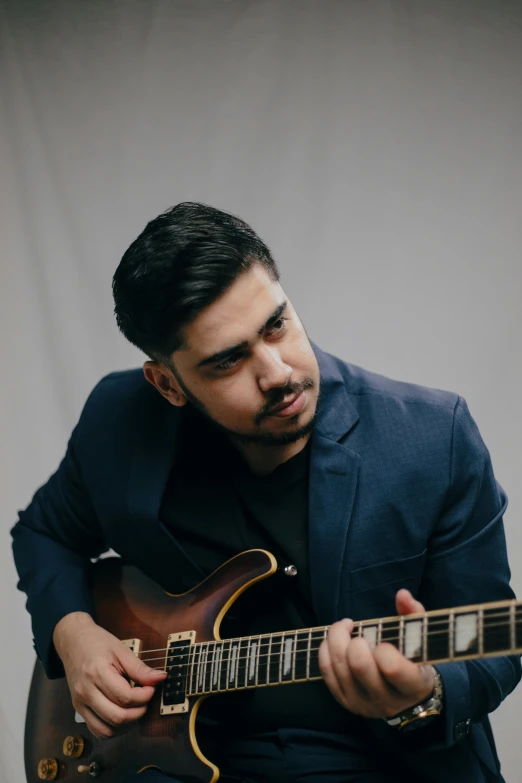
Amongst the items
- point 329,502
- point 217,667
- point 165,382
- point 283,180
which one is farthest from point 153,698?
point 283,180

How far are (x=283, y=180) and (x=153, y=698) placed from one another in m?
1.65

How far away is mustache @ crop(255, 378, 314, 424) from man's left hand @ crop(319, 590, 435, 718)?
43 centimetres

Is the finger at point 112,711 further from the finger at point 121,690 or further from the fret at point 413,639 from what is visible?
the fret at point 413,639

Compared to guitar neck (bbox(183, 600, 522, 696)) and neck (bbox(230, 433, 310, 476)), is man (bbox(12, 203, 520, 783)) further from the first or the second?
guitar neck (bbox(183, 600, 522, 696))

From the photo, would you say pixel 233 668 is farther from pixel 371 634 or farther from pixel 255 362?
pixel 255 362

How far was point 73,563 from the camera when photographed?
6.53 feet

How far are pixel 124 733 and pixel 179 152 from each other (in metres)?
1.79

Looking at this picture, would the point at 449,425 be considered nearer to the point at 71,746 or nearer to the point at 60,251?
the point at 71,746

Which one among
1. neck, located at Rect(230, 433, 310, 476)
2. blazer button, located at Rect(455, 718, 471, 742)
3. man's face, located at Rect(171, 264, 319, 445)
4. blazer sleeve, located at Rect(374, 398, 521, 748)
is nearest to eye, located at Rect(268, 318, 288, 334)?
man's face, located at Rect(171, 264, 319, 445)

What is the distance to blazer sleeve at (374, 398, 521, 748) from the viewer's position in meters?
1.51

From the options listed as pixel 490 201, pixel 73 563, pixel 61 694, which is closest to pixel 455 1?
pixel 490 201

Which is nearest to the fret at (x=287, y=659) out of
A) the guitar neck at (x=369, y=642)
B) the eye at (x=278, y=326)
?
the guitar neck at (x=369, y=642)

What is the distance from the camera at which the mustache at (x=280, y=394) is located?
5.13 feet

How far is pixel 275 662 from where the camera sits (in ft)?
4.86
